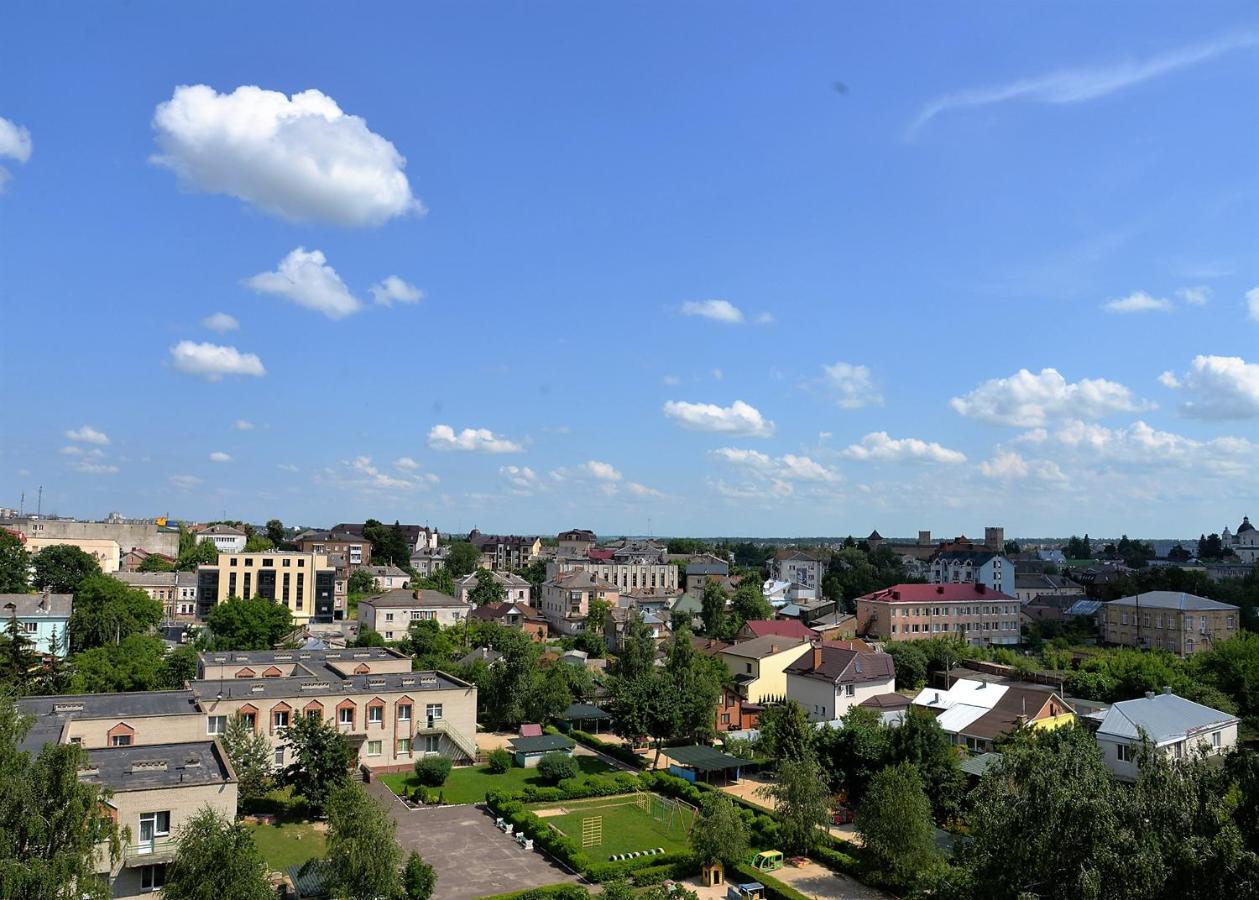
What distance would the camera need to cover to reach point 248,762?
1233 inches

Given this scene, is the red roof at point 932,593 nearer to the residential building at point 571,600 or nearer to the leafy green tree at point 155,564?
the residential building at point 571,600

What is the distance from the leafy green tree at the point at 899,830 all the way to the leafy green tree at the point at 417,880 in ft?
41.7

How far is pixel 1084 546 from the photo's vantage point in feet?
634

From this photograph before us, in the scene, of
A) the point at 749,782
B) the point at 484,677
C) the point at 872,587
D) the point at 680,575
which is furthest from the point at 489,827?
the point at 680,575

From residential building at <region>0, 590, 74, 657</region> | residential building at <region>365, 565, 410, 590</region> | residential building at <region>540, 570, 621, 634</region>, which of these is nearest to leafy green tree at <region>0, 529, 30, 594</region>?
residential building at <region>0, 590, 74, 657</region>

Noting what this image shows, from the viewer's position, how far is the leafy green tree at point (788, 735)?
3438 cm

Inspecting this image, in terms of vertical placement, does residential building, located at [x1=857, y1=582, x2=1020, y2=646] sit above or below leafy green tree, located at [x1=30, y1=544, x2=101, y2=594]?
below

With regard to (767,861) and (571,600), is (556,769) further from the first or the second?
(571,600)

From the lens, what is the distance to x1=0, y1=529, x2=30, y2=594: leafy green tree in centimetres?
6794

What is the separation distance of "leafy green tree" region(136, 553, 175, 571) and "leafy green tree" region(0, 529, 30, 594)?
63.6 feet

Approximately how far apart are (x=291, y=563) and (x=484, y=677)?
37.1 meters

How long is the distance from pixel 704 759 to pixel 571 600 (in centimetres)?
4735

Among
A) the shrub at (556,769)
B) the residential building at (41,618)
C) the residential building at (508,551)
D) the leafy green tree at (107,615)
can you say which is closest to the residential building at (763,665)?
the shrub at (556,769)

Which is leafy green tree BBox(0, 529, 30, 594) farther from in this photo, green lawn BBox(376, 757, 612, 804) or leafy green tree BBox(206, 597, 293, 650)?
green lawn BBox(376, 757, 612, 804)
